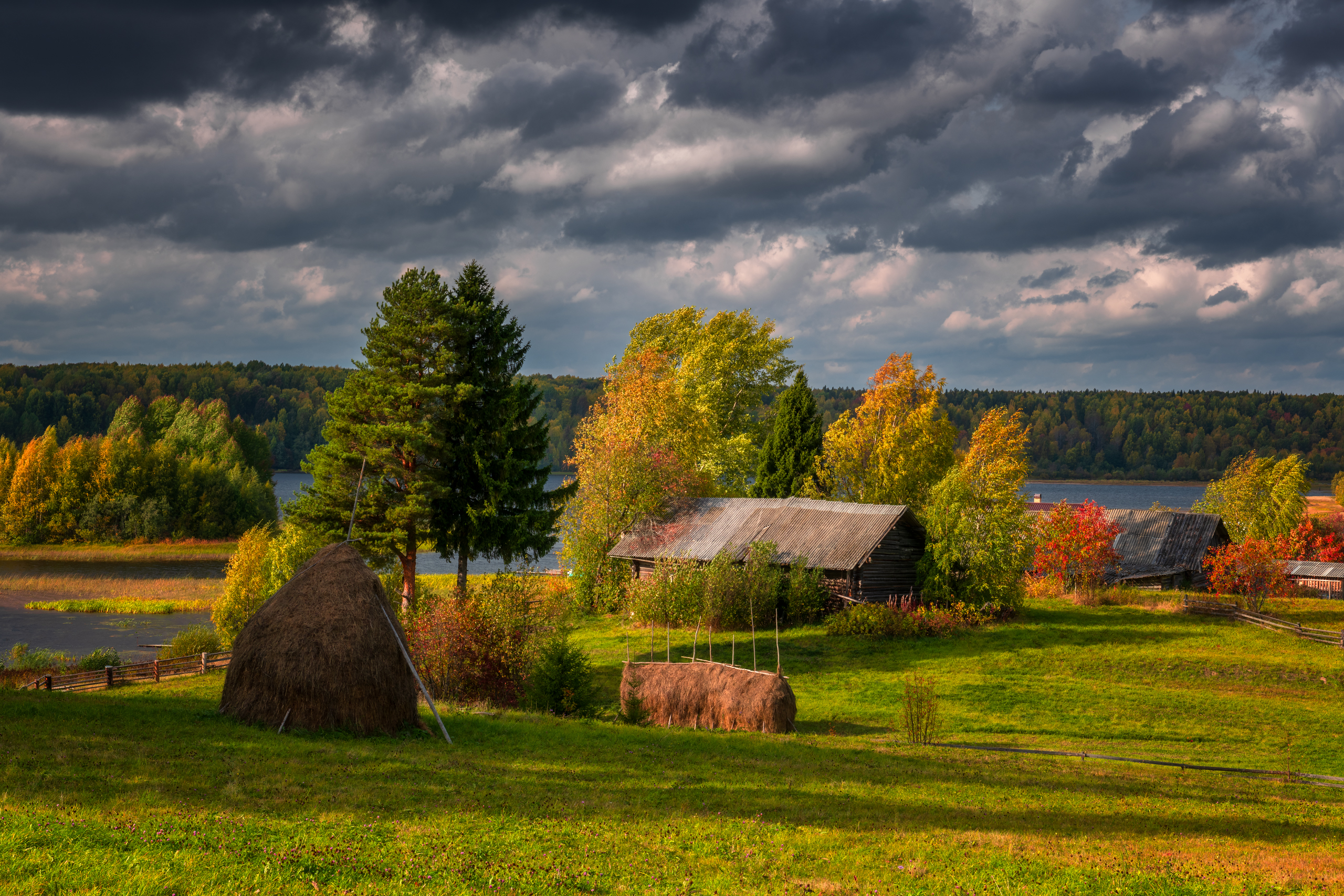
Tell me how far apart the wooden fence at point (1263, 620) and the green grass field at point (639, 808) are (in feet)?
48.3

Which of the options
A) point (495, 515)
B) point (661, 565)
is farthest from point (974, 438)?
point (495, 515)

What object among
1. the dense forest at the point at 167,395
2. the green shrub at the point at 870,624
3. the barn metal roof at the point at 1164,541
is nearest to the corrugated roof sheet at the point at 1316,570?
the barn metal roof at the point at 1164,541

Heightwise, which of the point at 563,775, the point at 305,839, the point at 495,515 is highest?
the point at 495,515

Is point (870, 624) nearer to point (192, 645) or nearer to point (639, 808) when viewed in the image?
point (639, 808)

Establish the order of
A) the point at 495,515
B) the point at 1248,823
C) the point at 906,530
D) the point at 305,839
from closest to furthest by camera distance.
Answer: the point at 305,839, the point at 1248,823, the point at 495,515, the point at 906,530

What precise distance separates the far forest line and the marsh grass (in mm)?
87518

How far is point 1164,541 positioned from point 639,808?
56922 millimetres

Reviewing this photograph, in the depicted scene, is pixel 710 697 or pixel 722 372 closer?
pixel 710 697

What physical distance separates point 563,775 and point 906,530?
29.4 meters

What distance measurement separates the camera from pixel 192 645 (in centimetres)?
3712

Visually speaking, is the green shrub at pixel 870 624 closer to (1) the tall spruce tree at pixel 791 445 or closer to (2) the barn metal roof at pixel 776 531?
(2) the barn metal roof at pixel 776 531

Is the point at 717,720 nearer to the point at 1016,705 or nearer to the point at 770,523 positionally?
the point at 1016,705

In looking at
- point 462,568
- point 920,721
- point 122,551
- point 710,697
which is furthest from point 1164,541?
point 122,551

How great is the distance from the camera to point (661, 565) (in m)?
40.8
